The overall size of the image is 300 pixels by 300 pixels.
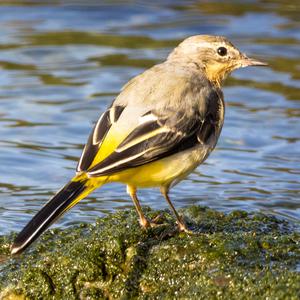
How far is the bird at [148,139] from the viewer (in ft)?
23.8

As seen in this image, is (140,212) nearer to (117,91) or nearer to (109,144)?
(109,144)

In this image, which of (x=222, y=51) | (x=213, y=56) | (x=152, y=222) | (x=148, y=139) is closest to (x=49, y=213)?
(x=148, y=139)

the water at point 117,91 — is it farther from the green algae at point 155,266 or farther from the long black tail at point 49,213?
the long black tail at point 49,213

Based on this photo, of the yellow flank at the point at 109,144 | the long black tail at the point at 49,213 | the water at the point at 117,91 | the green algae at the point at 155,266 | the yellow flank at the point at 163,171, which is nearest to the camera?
the green algae at the point at 155,266

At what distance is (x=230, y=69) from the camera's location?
9125mm

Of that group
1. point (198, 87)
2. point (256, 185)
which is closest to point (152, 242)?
point (198, 87)

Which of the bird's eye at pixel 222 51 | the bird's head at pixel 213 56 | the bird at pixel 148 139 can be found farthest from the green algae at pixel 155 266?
the bird's eye at pixel 222 51

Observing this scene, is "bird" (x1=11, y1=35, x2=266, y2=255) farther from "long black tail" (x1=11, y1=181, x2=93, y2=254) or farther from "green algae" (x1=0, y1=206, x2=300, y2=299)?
"green algae" (x1=0, y1=206, x2=300, y2=299)

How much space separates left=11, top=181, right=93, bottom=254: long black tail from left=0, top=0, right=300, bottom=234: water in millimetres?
1629

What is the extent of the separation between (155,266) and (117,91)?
6.75 meters

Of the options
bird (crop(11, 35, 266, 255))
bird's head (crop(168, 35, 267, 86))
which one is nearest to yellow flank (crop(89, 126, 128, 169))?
bird (crop(11, 35, 266, 255))

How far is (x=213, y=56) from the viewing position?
898cm

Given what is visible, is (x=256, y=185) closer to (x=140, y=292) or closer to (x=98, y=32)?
(x=140, y=292)

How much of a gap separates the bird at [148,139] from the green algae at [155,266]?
0.34 m
